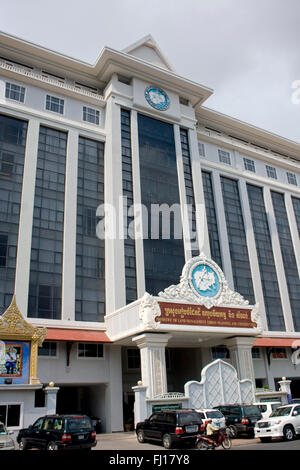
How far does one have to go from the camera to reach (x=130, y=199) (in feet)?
122

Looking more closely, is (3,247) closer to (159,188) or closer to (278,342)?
(159,188)

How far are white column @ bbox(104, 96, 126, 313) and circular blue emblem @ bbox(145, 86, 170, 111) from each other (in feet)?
14.0

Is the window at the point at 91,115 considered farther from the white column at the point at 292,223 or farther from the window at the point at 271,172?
the white column at the point at 292,223

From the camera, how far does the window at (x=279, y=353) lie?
4110cm

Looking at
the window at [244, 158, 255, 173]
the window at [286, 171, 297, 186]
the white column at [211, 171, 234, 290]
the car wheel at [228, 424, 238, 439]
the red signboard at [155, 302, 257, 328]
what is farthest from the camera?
the window at [286, 171, 297, 186]

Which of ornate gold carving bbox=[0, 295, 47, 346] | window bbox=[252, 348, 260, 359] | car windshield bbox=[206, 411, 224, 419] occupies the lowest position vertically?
car windshield bbox=[206, 411, 224, 419]

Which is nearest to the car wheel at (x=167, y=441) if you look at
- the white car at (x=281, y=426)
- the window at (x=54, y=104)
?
the white car at (x=281, y=426)

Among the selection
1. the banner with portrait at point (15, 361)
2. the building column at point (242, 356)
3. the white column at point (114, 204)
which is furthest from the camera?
the white column at point (114, 204)

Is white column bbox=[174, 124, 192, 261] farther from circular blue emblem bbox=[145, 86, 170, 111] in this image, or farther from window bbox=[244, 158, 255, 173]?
window bbox=[244, 158, 255, 173]

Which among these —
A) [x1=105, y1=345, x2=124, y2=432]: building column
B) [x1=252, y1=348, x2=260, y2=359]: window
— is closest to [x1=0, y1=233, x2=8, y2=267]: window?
[x1=105, y1=345, x2=124, y2=432]: building column

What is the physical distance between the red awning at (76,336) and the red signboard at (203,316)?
5.63 meters

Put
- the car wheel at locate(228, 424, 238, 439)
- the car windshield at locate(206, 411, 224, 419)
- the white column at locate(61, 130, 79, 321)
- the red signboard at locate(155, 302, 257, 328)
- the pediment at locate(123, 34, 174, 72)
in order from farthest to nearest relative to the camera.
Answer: the pediment at locate(123, 34, 174, 72), the white column at locate(61, 130, 79, 321), the red signboard at locate(155, 302, 257, 328), the car wheel at locate(228, 424, 238, 439), the car windshield at locate(206, 411, 224, 419)

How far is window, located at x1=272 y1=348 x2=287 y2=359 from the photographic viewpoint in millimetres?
41100
